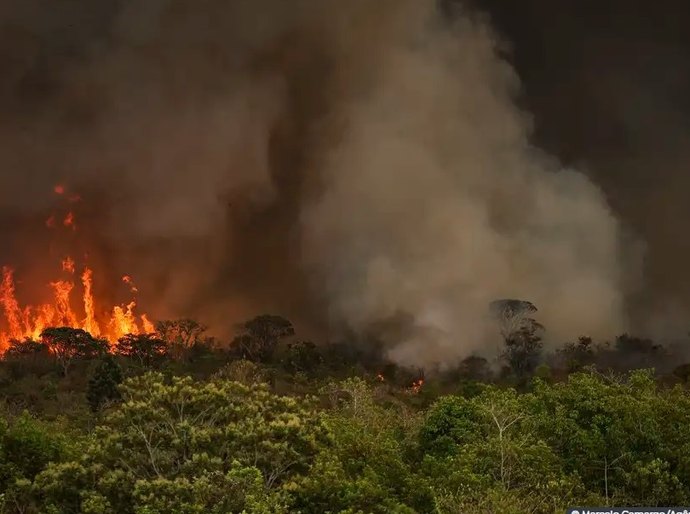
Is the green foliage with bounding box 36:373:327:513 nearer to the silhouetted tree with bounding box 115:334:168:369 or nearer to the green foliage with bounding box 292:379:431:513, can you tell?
the green foliage with bounding box 292:379:431:513

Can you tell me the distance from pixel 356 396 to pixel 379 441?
15.7m

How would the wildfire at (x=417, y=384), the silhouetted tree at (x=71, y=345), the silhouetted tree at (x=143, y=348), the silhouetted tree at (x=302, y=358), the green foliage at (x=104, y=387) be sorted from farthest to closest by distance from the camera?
the silhouetted tree at (x=143, y=348) < the silhouetted tree at (x=71, y=345) < the silhouetted tree at (x=302, y=358) < the wildfire at (x=417, y=384) < the green foliage at (x=104, y=387)

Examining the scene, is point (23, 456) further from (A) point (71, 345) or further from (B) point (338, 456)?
(A) point (71, 345)

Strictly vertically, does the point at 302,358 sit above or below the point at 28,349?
below

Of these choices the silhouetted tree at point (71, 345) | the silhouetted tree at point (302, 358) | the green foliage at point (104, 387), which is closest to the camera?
the green foliage at point (104, 387)

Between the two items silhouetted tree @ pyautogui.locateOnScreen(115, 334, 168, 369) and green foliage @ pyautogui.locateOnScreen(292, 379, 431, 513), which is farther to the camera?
silhouetted tree @ pyautogui.locateOnScreen(115, 334, 168, 369)

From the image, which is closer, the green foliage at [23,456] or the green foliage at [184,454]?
the green foliage at [184,454]

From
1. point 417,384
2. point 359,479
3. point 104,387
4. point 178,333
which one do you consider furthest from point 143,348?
point 359,479

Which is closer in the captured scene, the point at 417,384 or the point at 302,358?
the point at 417,384

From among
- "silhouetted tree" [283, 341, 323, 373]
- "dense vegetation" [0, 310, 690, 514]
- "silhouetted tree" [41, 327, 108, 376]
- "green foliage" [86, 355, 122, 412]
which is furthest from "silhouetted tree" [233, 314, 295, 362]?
"dense vegetation" [0, 310, 690, 514]

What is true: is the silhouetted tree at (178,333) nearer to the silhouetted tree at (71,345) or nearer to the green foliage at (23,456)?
the silhouetted tree at (71,345)

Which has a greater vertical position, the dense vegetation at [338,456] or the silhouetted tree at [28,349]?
the silhouetted tree at [28,349]

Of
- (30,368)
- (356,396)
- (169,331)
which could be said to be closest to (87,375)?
(30,368)

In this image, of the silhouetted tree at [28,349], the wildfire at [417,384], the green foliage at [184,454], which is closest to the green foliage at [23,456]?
the green foliage at [184,454]
